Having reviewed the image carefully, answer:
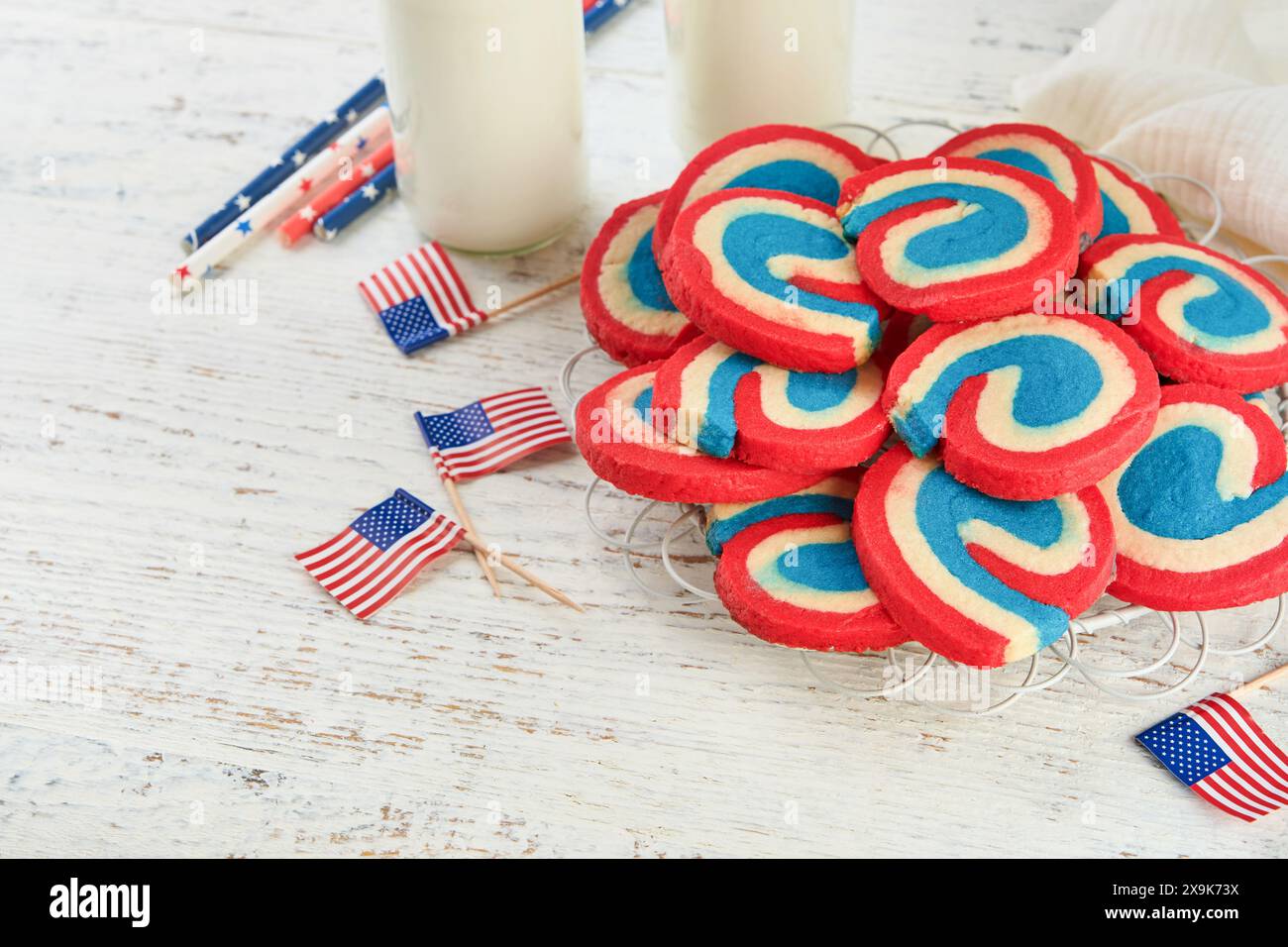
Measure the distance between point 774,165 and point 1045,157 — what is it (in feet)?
0.75

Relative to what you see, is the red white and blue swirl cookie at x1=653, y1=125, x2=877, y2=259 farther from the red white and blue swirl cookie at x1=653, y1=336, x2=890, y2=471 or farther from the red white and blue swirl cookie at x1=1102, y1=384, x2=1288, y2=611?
the red white and blue swirl cookie at x1=1102, y1=384, x2=1288, y2=611

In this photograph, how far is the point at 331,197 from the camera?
53.2 inches

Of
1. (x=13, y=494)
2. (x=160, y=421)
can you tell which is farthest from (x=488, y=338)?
(x=13, y=494)

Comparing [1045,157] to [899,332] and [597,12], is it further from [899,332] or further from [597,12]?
[597,12]

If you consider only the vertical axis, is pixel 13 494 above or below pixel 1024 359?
below

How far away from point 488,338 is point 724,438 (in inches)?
15.1

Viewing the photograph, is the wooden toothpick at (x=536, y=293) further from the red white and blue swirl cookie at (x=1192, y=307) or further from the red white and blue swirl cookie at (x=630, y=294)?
the red white and blue swirl cookie at (x=1192, y=307)

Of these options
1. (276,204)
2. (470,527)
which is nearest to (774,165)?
(470,527)

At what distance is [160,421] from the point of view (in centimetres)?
115

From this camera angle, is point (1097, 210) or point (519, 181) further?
point (519, 181)

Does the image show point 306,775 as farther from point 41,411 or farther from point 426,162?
point 426,162

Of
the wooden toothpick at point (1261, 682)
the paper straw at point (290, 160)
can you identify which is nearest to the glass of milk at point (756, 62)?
the paper straw at point (290, 160)

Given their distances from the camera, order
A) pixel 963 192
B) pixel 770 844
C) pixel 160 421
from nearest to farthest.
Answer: pixel 770 844 < pixel 963 192 < pixel 160 421

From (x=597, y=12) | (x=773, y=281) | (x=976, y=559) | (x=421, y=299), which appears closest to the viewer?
(x=976, y=559)
